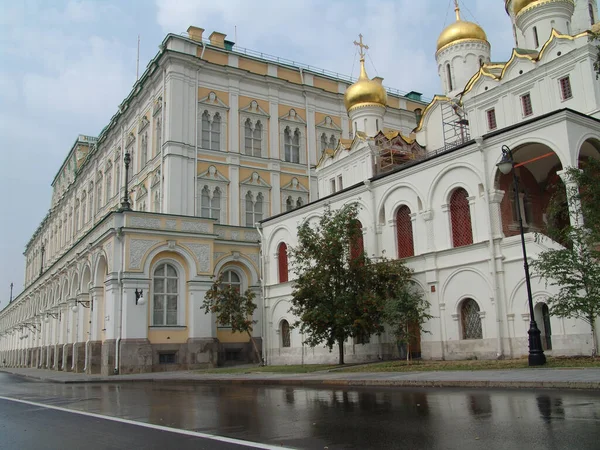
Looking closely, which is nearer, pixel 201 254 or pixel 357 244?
pixel 357 244

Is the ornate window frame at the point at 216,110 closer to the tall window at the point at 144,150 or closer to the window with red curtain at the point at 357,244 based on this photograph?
the tall window at the point at 144,150

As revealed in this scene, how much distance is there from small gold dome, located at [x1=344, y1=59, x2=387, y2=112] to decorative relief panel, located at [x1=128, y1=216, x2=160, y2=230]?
14903 millimetres

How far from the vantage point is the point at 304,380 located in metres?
18.6

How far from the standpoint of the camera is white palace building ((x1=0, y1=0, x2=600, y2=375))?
23078 millimetres

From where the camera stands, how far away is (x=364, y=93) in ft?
127

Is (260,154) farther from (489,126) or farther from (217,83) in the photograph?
(489,126)

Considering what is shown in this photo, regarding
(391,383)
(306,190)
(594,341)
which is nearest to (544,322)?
(594,341)

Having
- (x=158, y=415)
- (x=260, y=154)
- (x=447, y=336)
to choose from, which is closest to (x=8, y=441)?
(x=158, y=415)

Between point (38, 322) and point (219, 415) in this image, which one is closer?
point (219, 415)

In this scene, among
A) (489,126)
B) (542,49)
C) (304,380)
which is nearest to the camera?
(304,380)

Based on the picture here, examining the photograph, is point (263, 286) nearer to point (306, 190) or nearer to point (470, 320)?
point (306, 190)

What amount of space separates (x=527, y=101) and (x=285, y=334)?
57.0ft

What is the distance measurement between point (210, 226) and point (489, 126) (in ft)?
53.5

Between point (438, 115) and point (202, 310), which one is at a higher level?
point (438, 115)
